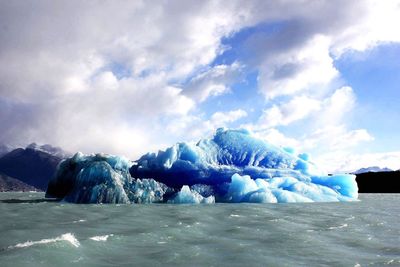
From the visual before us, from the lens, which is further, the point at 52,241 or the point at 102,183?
the point at 102,183

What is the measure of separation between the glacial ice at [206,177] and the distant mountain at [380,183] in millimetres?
62883

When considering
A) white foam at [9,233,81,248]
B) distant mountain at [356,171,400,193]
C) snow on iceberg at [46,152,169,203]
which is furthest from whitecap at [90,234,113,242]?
distant mountain at [356,171,400,193]

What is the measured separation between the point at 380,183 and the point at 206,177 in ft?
241

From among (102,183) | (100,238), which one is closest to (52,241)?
(100,238)

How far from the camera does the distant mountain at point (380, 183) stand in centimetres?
8656

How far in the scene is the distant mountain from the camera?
8656cm

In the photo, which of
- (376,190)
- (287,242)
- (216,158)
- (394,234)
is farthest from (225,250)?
(376,190)

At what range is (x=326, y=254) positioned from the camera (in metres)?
8.02

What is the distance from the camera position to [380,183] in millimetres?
89062

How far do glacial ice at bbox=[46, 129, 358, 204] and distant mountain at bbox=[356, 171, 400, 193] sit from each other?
2476 inches

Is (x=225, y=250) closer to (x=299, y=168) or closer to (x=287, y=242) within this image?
(x=287, y=242)

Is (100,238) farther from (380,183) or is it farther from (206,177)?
(380,183)

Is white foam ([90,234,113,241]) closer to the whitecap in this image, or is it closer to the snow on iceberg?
the whitecap

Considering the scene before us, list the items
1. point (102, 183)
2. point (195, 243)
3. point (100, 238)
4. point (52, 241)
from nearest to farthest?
point (52, 241) → point (195, 243) → point (100, 238) → point (102, 183)
